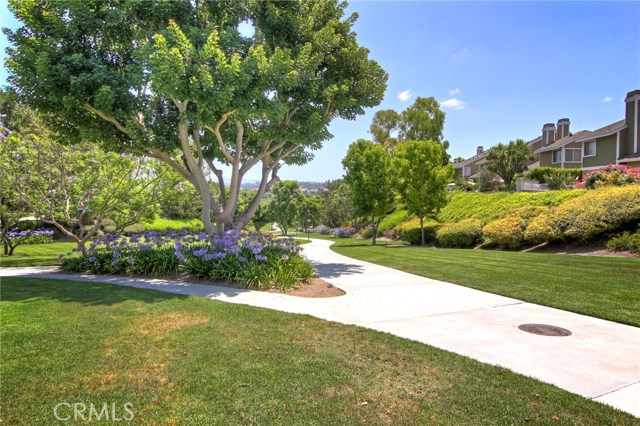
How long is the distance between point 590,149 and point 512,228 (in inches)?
851

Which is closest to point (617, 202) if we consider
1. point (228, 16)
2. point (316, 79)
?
point (316, 79)

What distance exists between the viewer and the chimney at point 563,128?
40.2 metres

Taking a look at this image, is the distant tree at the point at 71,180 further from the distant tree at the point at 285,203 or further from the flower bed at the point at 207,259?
the distant tree at the point at 285,203

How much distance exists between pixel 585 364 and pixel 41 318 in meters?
7.00

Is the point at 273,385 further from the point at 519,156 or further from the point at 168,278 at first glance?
the point at 519,156

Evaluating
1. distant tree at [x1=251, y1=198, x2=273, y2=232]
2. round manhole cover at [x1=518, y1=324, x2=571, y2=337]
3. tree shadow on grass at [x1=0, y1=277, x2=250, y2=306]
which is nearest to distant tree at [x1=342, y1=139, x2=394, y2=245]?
tree shadow on grass at [x1=0, y1=277, x2=250, y2=306]

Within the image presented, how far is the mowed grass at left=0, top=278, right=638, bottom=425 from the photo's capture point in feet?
9.44

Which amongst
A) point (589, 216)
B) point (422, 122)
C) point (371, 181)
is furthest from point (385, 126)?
point (589, 216)

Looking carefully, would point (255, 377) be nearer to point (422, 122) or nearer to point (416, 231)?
point (416, 231)

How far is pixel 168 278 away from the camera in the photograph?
365 inches

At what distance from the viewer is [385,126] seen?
4206 centimetres

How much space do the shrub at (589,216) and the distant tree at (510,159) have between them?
17.6 meters

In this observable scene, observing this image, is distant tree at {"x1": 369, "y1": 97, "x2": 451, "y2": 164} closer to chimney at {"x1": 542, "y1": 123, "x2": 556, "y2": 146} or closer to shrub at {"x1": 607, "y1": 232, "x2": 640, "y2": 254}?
chimney at {"x1": 542, "y1": 123, "x2": 556, "y2": 146}

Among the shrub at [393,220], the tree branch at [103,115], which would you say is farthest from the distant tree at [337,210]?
the tree branch at [103,115]
